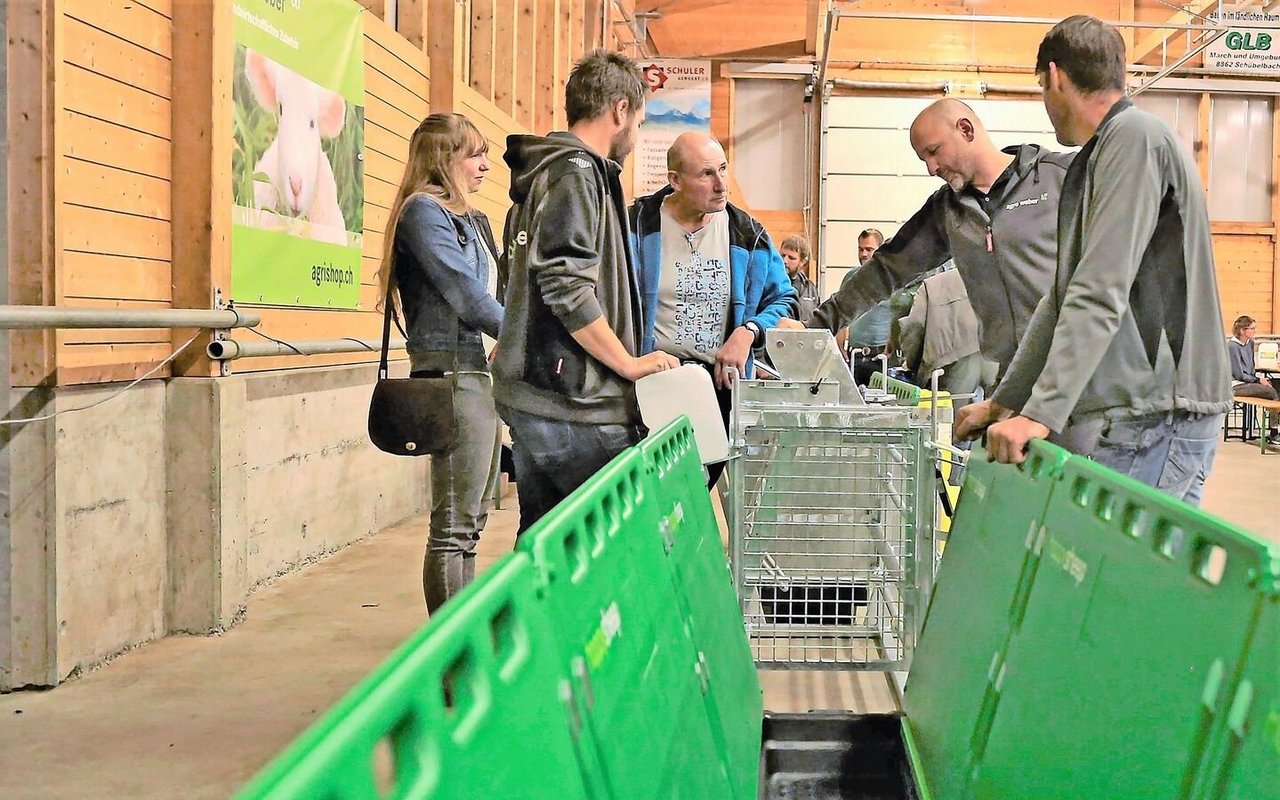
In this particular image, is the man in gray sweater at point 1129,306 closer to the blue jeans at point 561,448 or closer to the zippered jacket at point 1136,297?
the zippered jacket at point 1136,297

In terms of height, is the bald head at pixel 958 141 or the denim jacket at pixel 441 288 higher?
the bald head at pixel 958 141

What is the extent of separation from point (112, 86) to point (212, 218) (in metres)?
0.51

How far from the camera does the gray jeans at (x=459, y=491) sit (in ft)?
9.30

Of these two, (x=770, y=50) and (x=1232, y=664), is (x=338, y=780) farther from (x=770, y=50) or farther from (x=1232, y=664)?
(x=770, y=50)

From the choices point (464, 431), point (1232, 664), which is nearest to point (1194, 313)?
point (1232, 664)

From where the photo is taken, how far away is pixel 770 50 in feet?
44.4

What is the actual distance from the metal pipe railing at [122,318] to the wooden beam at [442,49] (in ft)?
8.89

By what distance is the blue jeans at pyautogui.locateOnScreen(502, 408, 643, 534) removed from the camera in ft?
7.48

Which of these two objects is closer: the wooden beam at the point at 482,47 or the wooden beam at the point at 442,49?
the wooden beam at the point at 442,49

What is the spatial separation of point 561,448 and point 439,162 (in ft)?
3.45

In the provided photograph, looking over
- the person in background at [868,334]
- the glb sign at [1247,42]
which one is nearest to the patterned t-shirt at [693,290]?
the person in background at [868,334]

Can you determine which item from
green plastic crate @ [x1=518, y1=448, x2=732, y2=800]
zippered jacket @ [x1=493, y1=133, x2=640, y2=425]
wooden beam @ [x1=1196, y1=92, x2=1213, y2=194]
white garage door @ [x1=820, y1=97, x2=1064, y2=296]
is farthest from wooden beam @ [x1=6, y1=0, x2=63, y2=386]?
wooden beam @ [x1=1196, y1=92, x2=1213, y2=194]

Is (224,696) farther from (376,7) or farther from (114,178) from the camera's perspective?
(376,7)

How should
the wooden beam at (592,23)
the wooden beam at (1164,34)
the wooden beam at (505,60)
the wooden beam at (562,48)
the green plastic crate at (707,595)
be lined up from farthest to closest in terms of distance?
the wooden beam at (1164,34)
the wooden beam at (592,23)
the wooden beam at (562,48)
the wooden beam at (505,60)
the green plastic crate at (707,595)
